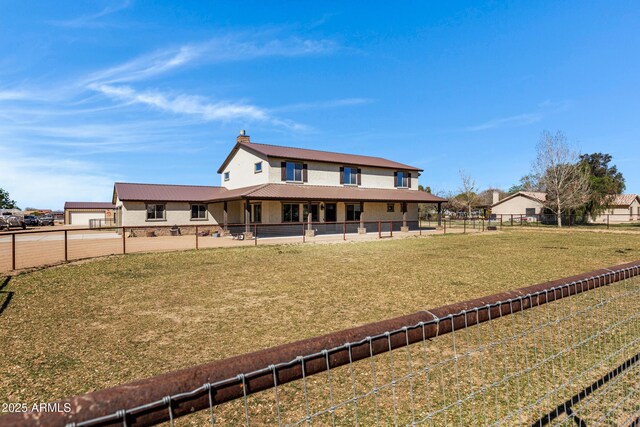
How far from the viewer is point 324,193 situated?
29.7m

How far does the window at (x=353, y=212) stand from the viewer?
1300 inches

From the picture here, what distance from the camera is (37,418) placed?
888 millimetres

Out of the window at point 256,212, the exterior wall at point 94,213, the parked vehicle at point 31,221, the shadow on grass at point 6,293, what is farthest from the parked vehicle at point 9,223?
the shadow on grass at point 6,293

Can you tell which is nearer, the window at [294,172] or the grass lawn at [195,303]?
the grass lawn at [195,303]

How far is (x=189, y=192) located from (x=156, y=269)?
76.9 ft

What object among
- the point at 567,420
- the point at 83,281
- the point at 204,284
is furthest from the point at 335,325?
the point at 83,281

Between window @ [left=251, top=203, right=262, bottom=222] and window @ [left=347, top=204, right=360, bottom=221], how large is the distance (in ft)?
28.6

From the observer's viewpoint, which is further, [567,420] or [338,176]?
[338,176]

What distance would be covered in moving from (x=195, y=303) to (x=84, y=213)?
210ft

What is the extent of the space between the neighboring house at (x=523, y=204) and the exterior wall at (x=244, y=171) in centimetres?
4610

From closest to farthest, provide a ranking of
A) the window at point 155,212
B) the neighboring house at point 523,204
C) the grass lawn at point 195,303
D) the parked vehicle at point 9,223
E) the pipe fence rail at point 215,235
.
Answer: the grass lawn at point 195,303, the pipe fence rail at point 215,235, the window at point 155,212, the parked vehicle at point 9,223, the neighboring house at point 523,204

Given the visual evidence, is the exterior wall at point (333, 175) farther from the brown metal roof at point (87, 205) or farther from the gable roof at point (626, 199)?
the gable roof at point (626, 199)

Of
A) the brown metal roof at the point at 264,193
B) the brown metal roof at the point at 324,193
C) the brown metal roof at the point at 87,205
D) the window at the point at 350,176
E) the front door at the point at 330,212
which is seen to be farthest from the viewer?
the brown metal roof at the point at 87,205

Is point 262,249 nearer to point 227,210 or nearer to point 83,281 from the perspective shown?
point 83,281
